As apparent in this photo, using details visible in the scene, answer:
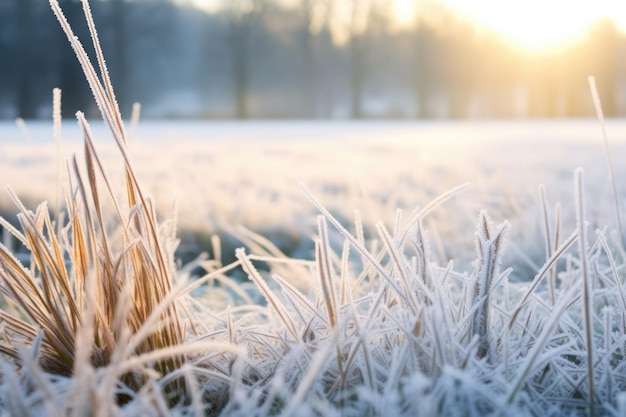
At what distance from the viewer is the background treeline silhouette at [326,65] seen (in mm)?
22828

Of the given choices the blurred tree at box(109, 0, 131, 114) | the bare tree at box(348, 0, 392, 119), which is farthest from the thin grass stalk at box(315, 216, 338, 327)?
the bare tree at box(348, 0, 392, 119)

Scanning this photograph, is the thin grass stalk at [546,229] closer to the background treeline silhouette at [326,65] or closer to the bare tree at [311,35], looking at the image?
the background treeline silhouette at [326,65]

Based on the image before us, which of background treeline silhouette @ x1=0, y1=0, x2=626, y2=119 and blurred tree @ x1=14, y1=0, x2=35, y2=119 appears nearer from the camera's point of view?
blurred tree @ x1=14, y1=0, x2=35, y2=119

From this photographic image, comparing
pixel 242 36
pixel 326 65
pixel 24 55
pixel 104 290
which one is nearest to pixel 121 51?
pixel 24 55

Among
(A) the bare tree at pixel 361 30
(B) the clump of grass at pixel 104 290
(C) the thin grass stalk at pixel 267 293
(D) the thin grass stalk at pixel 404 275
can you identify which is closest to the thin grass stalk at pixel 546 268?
(D) the thin grass stalk at pixel 404 275

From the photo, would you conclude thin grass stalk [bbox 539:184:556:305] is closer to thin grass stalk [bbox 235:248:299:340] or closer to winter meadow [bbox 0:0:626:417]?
winter meadow [bbox 0:0:626:417]

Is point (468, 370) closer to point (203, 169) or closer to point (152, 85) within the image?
point (203, 169)

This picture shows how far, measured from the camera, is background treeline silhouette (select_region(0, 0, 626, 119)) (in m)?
22.8

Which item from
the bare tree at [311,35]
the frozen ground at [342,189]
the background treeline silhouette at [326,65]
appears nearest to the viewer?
the frozen ground at [342,189]

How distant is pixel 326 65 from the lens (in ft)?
86.8

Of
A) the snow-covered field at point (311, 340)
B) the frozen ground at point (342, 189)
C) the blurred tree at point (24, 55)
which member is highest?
the blurred tree at point (24, 55)

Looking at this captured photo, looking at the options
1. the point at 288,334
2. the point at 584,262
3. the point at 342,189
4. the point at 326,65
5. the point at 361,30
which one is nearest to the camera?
the point at 584,262

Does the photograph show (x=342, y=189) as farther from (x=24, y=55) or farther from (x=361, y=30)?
(x=361, y=30)

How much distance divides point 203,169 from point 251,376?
367 centimetres
